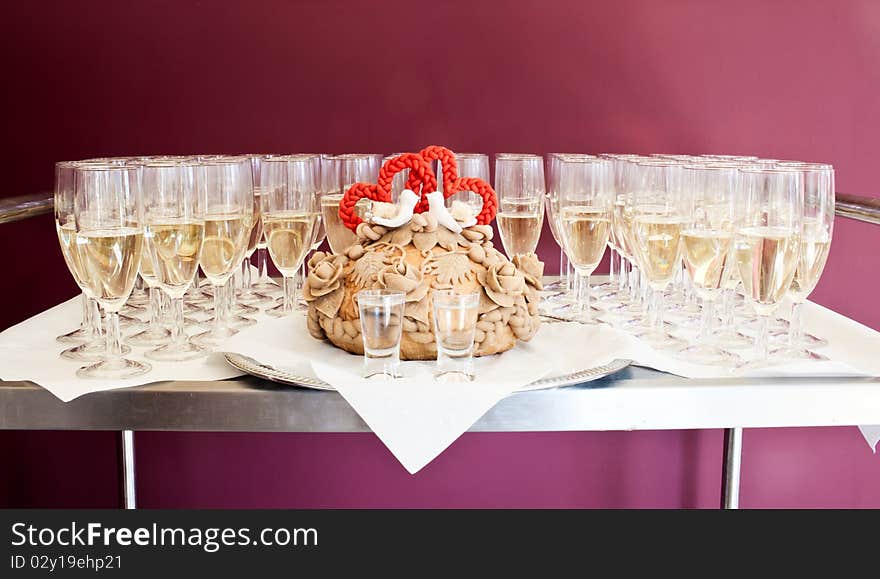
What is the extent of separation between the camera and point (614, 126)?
2387 millimetres

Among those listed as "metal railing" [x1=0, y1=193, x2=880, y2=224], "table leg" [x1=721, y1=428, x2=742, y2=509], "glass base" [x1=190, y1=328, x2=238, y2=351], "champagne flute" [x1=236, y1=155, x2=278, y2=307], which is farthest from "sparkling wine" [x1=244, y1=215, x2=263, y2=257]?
"table leg" [x1=721, y1=428, x2=742, y2=509]

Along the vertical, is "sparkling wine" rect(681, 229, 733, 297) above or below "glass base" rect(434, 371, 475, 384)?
above

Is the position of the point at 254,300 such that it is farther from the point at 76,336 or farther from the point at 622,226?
the point at 622,226

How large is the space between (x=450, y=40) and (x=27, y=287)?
4.29 feet

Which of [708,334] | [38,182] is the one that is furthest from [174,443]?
[708,334]

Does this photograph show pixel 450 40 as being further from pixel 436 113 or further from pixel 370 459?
pixel 370 459

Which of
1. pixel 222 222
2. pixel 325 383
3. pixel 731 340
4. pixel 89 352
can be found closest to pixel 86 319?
pixel 89 352

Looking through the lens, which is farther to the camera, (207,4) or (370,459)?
(370,459)

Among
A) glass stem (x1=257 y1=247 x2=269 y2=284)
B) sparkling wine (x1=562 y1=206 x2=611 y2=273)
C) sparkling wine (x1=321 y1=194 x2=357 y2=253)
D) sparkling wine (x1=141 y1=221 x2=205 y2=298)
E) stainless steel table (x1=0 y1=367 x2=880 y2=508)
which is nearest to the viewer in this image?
stainless steel table (x1=0 y1=367 x2=880 y2=508)

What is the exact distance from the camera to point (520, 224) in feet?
5.24

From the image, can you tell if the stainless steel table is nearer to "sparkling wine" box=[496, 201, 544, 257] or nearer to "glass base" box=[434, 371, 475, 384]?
"glass base" box=[434, 371, 475, 384]

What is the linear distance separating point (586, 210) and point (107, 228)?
75 centimetres

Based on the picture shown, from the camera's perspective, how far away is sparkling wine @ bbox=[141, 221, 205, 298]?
51.3 inches

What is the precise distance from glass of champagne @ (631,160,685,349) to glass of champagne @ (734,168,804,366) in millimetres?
121
